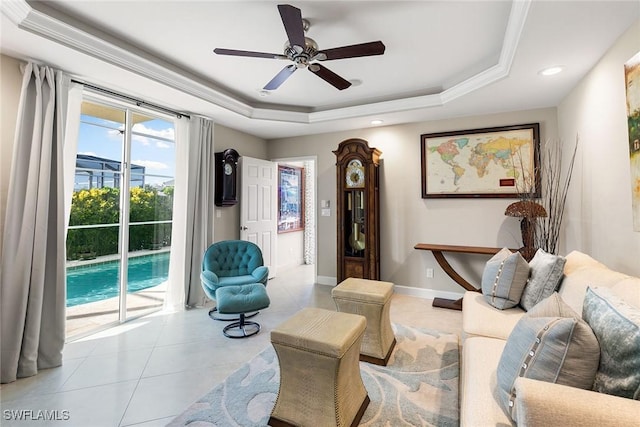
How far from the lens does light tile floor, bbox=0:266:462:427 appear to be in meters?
1.84

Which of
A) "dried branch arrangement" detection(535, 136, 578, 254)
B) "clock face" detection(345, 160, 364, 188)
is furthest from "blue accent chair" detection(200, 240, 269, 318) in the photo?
"dried branch arrangement" detection(535, 136, 578, 254)

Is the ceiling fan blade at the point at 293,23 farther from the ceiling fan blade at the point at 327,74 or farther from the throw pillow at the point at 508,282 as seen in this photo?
the throw pillow at the point at 508,282

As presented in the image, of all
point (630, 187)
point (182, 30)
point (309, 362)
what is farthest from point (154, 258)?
point (630, 187)

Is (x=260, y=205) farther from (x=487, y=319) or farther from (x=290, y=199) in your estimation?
(x=487, y=319)

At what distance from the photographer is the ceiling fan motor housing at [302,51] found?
2.06 metres

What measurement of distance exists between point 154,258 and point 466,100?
406 centimetres

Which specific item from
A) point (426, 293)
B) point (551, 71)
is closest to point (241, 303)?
point (426, 293)

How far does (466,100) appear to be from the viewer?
10.6 ft

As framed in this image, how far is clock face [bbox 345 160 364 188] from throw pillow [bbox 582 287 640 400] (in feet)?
10.2

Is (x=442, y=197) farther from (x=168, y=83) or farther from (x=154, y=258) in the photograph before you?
(x=154, y=258)

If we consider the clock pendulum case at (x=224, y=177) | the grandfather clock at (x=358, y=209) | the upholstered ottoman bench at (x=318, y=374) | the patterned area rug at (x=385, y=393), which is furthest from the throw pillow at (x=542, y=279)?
the clock pendulum case at (x=224, y=177)

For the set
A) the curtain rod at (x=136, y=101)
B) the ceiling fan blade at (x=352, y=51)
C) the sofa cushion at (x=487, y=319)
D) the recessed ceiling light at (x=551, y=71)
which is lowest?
the sofa cushion at (x=487, y=319)

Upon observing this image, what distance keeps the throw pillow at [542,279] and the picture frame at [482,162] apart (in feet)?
4.51

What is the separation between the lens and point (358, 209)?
424cm
